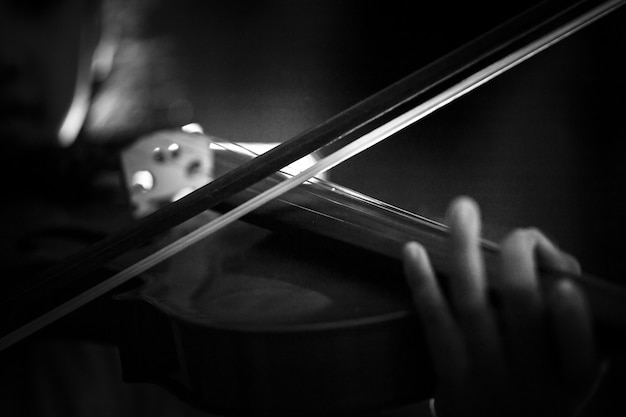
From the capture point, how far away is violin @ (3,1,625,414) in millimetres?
577

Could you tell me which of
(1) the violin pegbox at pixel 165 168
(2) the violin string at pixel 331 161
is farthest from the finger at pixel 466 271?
(1) the violin pegbox at pixel 165 168

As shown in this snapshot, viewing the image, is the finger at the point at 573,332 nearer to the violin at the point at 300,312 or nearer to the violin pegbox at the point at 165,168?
the violin at the point at 300,312

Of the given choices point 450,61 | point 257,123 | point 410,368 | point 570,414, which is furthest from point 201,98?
point 570,414

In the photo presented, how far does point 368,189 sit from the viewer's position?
2.40 ft

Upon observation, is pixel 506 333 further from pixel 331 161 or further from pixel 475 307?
pixel 331 161

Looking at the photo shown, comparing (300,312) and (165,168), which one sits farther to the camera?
(165,168)

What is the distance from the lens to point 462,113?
2.50ft

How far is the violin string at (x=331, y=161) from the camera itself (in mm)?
641

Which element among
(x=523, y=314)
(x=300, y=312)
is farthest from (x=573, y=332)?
(x=300, y=312)

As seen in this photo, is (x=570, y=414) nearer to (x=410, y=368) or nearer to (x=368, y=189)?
(x=410, y=368)

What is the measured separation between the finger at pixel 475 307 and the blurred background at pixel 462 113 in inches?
3.9

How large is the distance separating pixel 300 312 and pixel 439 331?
0.45 feet

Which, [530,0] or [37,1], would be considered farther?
[37,1]

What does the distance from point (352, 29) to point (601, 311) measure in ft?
1.55
